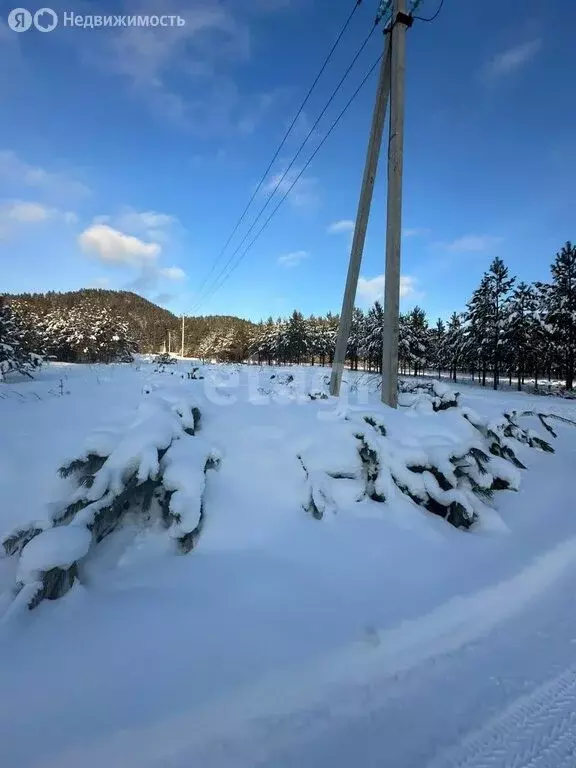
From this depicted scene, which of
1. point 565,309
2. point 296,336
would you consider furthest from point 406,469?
point 296,336

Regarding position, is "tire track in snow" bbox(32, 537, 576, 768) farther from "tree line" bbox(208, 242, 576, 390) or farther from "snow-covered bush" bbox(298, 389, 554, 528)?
"tree line" bbox(208, 242, 576, 390)

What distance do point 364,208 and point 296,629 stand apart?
5937 mm

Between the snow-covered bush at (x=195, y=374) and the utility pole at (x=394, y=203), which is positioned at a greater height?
the utility pole at (x=394, y=203)

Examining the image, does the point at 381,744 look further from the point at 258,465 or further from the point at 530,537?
the point at 530,537

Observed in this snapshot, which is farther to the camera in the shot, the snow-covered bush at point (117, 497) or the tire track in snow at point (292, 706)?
the snow-covered bush at point (117, 497)

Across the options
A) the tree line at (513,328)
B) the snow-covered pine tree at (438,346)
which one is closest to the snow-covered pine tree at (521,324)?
the tree line at (513,328)

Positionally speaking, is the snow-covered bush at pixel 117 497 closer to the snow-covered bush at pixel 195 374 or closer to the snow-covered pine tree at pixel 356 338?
the snow-covered bush at pixel 195 374

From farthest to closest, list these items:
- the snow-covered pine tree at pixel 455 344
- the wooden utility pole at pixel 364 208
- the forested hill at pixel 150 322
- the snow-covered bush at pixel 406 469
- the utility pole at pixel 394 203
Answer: the forested hill at pixel 150 322 → the snow-covered pine tree at pixel 455 344 → the wooden utility pole at pixel 364 208 → the utility pole at pixel 394 203 → the snow-covered bush at pixel 406 469

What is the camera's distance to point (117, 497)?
8.11 feet

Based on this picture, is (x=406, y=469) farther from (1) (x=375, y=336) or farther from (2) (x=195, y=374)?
(1) (x=375, y=336)

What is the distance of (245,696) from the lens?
163 centimetres

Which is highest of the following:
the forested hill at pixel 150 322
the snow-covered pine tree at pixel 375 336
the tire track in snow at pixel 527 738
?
the forested hill at pixel 150 322

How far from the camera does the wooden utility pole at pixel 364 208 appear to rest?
568cm

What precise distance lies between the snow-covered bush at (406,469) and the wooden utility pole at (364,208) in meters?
2.84
